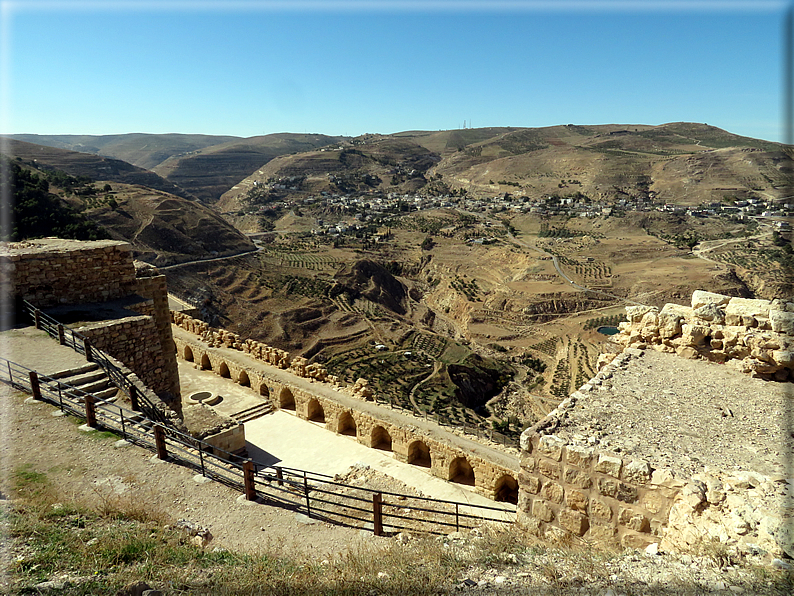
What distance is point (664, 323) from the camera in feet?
27.7

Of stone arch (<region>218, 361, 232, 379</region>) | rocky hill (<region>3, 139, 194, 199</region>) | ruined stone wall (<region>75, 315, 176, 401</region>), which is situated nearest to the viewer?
ruined stone wall (<region>75, 315, 176, 401</region>)

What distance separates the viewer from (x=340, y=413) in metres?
14.5

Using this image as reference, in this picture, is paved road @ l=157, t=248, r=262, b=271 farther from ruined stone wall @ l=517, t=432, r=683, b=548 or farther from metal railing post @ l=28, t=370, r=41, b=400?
ruined stone wall @ l=517, t=432, r=683, b=548

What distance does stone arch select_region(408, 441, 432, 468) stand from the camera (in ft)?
43.4

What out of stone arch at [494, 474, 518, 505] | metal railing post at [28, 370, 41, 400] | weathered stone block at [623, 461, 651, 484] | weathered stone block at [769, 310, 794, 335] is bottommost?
stone arch at [494, 474, 518, 505]

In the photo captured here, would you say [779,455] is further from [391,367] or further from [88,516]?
[391,367]

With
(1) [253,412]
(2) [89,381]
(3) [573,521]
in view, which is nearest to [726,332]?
(3) [573,521]

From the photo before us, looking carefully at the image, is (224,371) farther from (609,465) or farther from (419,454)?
(609,465)

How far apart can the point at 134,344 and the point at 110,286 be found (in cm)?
164

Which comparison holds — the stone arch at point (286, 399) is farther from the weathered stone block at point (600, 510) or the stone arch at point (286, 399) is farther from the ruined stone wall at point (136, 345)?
the weathered stone block at point (600, 510)

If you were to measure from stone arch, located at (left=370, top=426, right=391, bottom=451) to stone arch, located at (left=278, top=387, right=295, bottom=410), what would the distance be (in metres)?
3.44

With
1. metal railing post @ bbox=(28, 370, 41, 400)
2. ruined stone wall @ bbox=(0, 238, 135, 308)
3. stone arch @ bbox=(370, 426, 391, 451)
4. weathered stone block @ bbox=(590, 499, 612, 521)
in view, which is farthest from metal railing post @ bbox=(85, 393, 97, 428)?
stone arch @ bbox=(370, 426, 391, 451)

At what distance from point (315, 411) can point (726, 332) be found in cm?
1178

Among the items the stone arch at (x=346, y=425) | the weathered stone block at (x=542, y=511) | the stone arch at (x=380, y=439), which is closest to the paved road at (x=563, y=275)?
the stone arch at (x=380, y=439)
